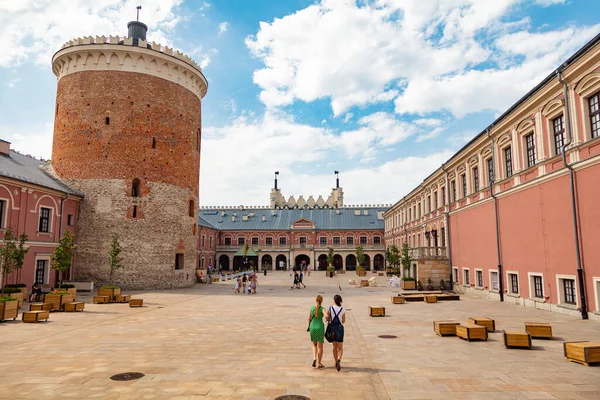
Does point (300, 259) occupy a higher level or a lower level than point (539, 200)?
lower

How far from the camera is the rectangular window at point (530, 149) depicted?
64.4 feet

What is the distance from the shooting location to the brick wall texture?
3036cm

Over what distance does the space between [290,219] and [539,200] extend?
5811cm

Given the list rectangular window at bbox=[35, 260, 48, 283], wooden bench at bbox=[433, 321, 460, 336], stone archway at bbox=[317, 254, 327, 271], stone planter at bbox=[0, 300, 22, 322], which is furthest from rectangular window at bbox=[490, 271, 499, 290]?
stone archway at bbox=[317, 254, 327, 271]

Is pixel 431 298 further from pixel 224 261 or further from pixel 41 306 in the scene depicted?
pixel 224 261

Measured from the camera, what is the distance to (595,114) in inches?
597

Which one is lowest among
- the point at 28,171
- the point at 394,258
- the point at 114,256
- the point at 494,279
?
the point at 494,279

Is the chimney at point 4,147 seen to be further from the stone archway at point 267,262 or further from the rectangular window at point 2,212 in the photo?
the stone archway at point 267,262

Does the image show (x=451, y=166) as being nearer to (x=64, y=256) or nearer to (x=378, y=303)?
(x=378, y=303)

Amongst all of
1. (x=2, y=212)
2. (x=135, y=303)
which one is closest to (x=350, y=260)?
(x=135, y=303)

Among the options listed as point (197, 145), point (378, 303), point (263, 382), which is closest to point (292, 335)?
point (263, 382)

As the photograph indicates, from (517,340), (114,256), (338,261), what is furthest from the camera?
(338,261)

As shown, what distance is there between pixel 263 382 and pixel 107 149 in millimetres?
27405

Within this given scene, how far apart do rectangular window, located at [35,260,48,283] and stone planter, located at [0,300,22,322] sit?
1258 centimetres
